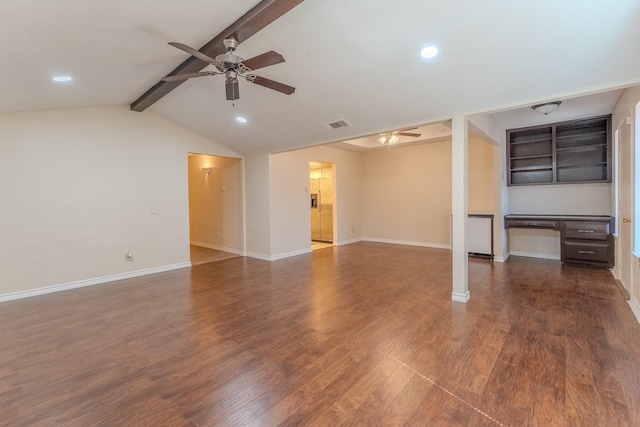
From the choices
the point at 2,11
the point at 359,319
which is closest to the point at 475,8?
the point at 359,319

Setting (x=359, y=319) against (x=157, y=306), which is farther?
(x=157, y=306)

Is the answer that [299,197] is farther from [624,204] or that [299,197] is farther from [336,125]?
[624,204]

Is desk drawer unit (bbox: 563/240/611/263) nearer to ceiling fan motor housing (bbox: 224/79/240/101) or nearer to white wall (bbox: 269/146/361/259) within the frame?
white wall (bbox: 269/146/361/259)

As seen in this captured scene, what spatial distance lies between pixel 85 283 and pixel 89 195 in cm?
139

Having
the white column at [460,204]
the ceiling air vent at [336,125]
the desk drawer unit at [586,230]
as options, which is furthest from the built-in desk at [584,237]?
the ceiling air vent at [336,125]

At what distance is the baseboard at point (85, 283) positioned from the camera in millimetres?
4020

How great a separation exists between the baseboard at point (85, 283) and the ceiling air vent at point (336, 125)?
3.84m

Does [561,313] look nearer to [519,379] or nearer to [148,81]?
[519,379]

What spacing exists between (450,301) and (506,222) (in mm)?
3063

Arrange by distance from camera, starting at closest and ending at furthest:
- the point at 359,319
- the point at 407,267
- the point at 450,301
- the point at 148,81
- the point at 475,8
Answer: the point at 475,8
the point at 359,319
the point at 450,301
the point at 148,81
the point at 407,267

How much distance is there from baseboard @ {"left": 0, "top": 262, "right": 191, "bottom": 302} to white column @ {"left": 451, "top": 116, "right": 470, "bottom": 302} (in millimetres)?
4876

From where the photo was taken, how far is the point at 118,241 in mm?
4934

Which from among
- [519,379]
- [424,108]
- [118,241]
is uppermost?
[424,108]

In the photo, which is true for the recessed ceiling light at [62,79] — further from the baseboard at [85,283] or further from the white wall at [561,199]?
the white wall at [561,199]
